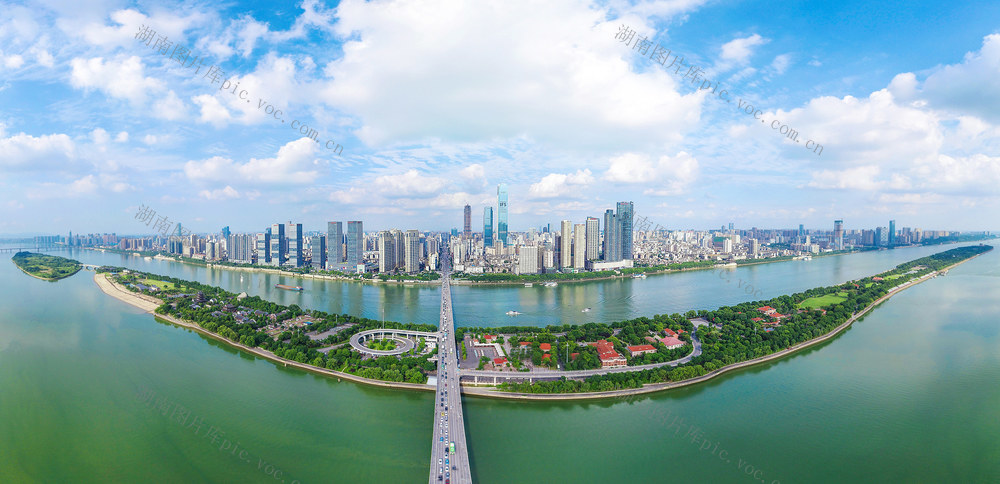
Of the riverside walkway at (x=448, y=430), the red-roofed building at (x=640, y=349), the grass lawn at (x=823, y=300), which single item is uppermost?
the grass lawn at (x=823, y=300)

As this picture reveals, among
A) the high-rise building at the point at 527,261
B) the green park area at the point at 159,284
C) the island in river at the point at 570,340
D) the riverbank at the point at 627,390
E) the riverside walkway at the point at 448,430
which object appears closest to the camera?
the riverside walkway at the point at 448,430

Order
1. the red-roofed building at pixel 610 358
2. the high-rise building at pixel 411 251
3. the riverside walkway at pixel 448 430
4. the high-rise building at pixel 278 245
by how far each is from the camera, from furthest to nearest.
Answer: the high-rise building at pixel 278 245 → the high-rise building at pixel 411 251 → the red-roofed building at pixel 610 358 → the riverside walkway at pixel 448 430

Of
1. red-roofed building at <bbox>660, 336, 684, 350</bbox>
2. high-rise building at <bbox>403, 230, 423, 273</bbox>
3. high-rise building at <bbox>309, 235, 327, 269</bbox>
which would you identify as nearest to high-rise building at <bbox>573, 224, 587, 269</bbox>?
high-rise building at <bbox>403, 230, 423, 273</bbox>

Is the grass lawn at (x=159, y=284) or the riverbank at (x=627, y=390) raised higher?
the grass lawn at (x=159, y=284)

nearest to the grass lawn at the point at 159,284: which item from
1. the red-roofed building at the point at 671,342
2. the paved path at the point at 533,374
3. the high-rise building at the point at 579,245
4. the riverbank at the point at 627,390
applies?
the paved path at the point at 533,374

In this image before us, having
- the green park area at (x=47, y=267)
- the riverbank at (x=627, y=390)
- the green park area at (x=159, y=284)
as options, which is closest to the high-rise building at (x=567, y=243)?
the riverbank at (x=627, y=390)

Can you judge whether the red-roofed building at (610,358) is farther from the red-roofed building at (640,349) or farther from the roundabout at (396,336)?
the roundabout at (396,336)

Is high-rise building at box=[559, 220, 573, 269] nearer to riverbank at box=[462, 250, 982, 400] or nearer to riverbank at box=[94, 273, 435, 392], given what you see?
riverbank at box=[462, 250, 982, 400]

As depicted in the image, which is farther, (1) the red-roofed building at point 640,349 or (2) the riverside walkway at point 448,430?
(1) the red-roofed building at point 640,349
